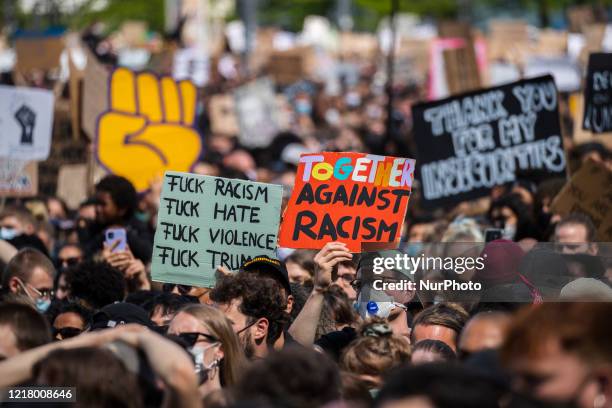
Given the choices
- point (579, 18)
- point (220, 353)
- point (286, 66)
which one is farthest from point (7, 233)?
point (286, 66)

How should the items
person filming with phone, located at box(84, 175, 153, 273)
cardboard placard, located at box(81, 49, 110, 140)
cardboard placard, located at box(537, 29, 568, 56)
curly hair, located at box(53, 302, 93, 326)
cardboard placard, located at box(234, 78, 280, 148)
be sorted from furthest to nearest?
cardboard placard, located at box(537, 29, 568, 56) → cardboard placard, located at box(234, 78, 280, 148) → cardboard placard, located at box(81, 49, 110, 140) → person filming with phone, located at box(84, 175, 153, 273) → curly hair, located at box(53, 302, 93, 326)

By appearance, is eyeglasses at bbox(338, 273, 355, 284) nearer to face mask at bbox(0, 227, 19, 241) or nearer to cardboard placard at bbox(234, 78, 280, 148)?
face mask at bbox(0, 227, 19, 241)

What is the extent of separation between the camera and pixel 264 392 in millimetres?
3412

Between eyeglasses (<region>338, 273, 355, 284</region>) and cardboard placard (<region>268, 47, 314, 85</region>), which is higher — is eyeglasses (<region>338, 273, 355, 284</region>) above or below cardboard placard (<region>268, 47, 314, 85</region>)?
below

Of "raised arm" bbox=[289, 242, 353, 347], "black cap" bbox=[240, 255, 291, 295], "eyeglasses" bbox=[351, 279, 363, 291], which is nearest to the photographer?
"raised arm" bbox=[289, 242, 353, 347]

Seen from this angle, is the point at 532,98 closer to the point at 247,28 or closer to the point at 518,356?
the point at 518,356

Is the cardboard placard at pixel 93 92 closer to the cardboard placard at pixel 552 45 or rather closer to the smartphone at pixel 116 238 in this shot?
the smartphone at pixel 116 238

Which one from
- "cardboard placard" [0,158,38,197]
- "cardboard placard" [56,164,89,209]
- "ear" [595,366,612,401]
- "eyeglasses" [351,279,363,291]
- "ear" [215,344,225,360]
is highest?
"ear" [595,366,612,401]

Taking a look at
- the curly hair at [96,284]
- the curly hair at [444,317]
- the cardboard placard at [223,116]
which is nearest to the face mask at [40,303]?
the curly hair at [96,284]

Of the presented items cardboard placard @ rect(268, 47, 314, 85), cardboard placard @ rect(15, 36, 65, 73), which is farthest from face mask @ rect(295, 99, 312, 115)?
cardboard placard @ rect(15, 36, 65, 73)

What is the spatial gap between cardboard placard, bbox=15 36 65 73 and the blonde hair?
532 inches

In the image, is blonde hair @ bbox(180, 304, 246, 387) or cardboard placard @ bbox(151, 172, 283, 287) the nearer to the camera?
blonde hair @ bbox(180, 304, 246, 387)

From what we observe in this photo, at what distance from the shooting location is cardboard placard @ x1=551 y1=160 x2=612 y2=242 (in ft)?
26.4

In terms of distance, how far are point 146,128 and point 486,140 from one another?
2974mm
